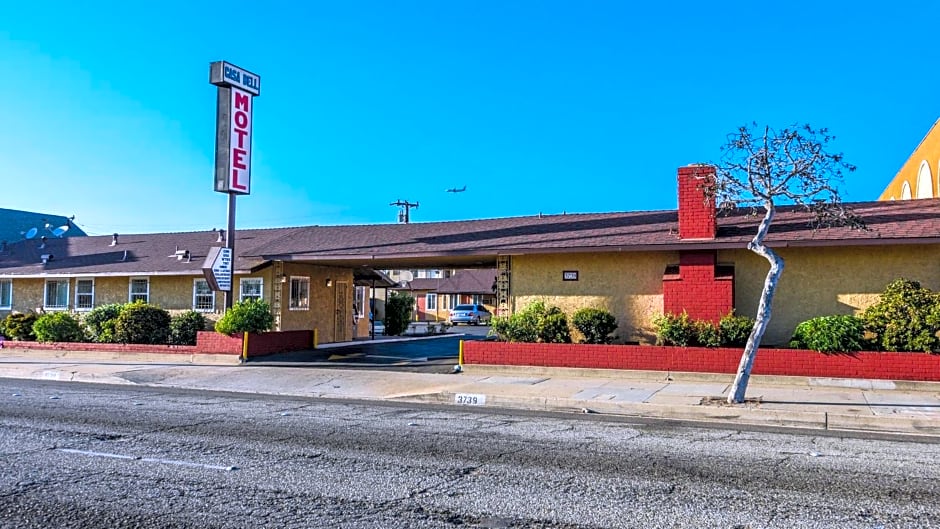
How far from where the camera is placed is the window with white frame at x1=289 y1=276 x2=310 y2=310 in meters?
23.7

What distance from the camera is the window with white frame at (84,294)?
2633cm

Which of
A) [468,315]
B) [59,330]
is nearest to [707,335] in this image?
[59,330]

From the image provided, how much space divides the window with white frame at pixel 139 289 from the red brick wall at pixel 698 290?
690 inches

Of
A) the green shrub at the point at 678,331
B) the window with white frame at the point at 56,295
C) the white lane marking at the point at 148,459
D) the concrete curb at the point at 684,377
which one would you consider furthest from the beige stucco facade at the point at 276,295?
the white lane marking at the point at 148,459

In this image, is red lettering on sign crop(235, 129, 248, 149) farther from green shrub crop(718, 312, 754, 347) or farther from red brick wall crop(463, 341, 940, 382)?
green shrub crop(718, 312, 754, 347)

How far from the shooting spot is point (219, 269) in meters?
21.0

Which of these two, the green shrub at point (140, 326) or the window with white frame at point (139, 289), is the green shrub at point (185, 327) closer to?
the green shrub at point (140, 326)

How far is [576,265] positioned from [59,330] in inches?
659

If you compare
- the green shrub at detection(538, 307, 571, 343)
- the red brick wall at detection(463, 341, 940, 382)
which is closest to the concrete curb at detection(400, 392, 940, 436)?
the red brick wall at detection(463, 341, 940, 382)

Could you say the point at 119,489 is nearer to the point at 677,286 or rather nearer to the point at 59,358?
the point at 677,286

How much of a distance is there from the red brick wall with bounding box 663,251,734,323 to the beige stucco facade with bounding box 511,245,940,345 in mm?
717

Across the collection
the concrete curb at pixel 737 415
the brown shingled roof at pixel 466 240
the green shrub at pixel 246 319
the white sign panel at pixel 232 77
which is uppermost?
the white sign panel at pixel 232 77

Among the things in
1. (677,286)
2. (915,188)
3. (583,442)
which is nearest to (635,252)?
(677,286)

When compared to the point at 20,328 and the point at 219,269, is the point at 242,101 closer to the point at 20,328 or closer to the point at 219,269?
the point at 219,269
